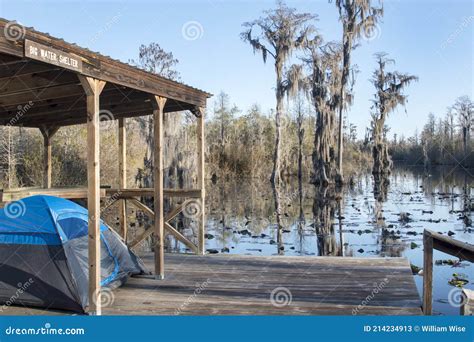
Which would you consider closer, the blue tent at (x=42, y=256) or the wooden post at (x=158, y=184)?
the blue tent at (x=42, y=256)

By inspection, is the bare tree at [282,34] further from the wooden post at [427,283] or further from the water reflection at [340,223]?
the wooden post at [427,283]

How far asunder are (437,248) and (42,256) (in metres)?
4.57

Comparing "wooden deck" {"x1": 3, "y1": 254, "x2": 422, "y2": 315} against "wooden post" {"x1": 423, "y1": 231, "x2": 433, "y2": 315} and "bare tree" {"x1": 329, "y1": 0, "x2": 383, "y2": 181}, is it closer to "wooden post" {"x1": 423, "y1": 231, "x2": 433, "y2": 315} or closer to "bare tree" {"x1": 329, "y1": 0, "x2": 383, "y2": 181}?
"wooden post" {"x1": 423, "y1": 231, "x2": 433, "y2": 315}

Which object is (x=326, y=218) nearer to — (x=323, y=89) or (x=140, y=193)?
(x=140, y=193)

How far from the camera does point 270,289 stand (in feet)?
20.7

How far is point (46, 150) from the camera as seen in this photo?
32.3 feet

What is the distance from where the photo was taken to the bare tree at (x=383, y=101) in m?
39.9

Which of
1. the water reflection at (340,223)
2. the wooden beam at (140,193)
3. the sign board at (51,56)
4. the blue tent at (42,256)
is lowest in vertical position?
the water reflection at (340,223)

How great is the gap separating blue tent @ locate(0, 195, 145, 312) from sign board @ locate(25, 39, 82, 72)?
199 cm

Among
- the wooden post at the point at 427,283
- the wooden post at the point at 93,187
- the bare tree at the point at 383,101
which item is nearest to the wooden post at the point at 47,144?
the wooden post at the point at 93,187

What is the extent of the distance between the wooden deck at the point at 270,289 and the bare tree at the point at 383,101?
→ 111 feet

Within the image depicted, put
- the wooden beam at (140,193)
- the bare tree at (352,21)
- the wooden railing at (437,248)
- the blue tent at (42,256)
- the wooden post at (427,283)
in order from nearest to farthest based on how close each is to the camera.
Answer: the wooden railing at (437,248) → the wooden post at (427,283) → the blue tent at (42,256) → the wooden beam at (140,193) → the bare tree at (352,21)

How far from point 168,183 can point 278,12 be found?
1703 cm

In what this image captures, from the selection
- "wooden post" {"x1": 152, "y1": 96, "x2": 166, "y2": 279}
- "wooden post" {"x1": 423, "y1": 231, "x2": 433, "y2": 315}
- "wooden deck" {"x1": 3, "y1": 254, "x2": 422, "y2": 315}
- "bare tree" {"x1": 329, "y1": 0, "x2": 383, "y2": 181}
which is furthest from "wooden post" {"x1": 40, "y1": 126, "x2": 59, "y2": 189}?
"bare tree" {"x1": 329, "y1": 0, "x2": 383, "y2": 181}
